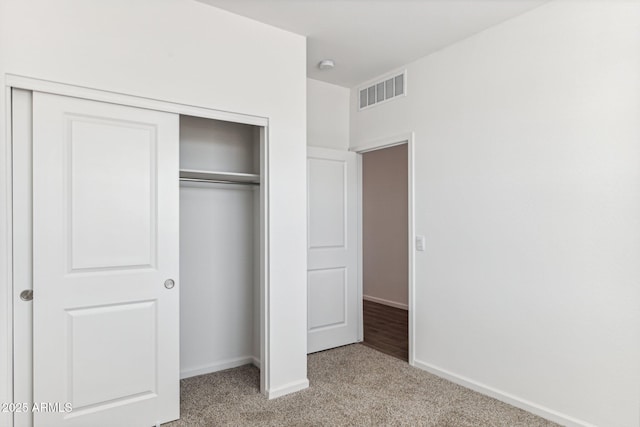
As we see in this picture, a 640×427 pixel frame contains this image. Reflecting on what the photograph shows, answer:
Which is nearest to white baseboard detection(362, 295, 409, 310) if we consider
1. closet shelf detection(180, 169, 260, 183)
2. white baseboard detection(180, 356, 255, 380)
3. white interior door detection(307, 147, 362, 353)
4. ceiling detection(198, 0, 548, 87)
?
white interior door detection(307, 147, 362, 353)

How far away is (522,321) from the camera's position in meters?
2.70

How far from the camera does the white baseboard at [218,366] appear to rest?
3173 millimetres

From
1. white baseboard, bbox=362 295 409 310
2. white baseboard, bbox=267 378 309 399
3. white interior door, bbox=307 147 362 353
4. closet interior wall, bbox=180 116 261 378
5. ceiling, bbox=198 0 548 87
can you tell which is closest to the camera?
ceiling, bbox=198 0 548 87

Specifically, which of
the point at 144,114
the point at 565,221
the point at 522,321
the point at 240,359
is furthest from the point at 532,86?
the point at 240,359

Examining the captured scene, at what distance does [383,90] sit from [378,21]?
3.42 feet

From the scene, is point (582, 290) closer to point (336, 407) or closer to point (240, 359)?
point (336, 407)

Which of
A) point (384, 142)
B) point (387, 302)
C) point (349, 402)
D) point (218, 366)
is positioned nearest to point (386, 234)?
point (387, 302)

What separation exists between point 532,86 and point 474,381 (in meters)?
2.18

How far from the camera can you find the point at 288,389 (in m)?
2.90

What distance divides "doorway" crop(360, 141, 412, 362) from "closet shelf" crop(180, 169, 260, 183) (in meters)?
2.83

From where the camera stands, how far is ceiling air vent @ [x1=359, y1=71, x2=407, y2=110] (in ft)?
12.0

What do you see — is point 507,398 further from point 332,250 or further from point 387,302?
point 387,302

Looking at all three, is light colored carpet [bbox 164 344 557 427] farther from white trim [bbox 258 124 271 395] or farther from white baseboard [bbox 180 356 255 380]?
white trim [bbox 258 124 271 395]

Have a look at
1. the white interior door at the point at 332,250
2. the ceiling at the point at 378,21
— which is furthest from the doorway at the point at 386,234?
the ceiling at the point at 378,21
